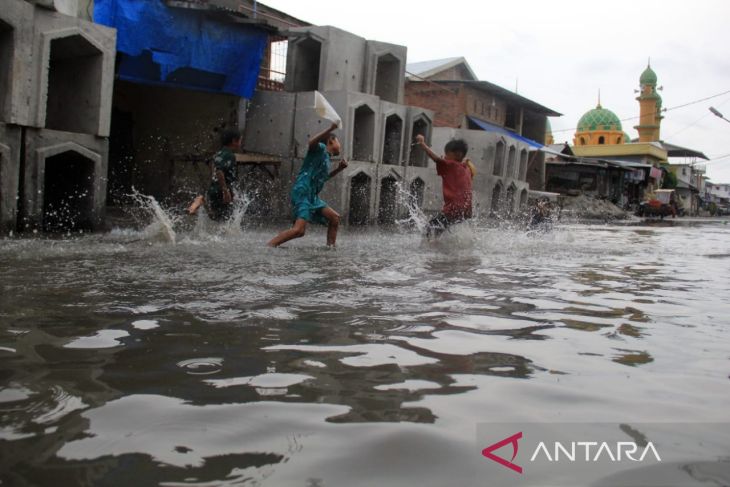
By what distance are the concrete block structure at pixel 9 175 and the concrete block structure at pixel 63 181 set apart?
0.61ft

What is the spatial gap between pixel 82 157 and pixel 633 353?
9387 millimetres

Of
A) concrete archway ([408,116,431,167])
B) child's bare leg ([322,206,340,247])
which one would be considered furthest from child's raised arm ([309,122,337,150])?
concrete archway ([408,116,431,167])

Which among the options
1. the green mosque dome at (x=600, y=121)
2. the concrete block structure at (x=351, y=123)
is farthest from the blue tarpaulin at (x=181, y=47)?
the green mosque dome at (x=600, y=121)

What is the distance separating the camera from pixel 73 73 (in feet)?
34.6

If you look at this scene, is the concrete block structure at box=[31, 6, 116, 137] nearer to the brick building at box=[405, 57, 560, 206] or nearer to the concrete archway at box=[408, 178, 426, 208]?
the concrete archway at box=[408, 178, 426, 208]

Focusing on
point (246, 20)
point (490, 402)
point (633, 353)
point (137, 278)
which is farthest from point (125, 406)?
point (246, 20)

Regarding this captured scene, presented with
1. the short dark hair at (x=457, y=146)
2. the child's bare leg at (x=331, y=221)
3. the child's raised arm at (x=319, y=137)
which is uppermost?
the short dark hair at (x=457, y=146)

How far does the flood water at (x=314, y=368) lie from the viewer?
5.55 ft

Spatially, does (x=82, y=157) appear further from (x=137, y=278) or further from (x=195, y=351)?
(x=195, y=351)

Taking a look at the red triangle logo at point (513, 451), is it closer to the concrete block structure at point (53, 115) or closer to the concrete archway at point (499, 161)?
the concrete block structure at point (53, 115)

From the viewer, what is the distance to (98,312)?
3355 mm

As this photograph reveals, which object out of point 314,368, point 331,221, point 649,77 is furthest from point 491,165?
point 649,77

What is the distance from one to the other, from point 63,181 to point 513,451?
34.1ft

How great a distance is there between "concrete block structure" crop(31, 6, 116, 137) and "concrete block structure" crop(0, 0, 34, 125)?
0.14 meters
